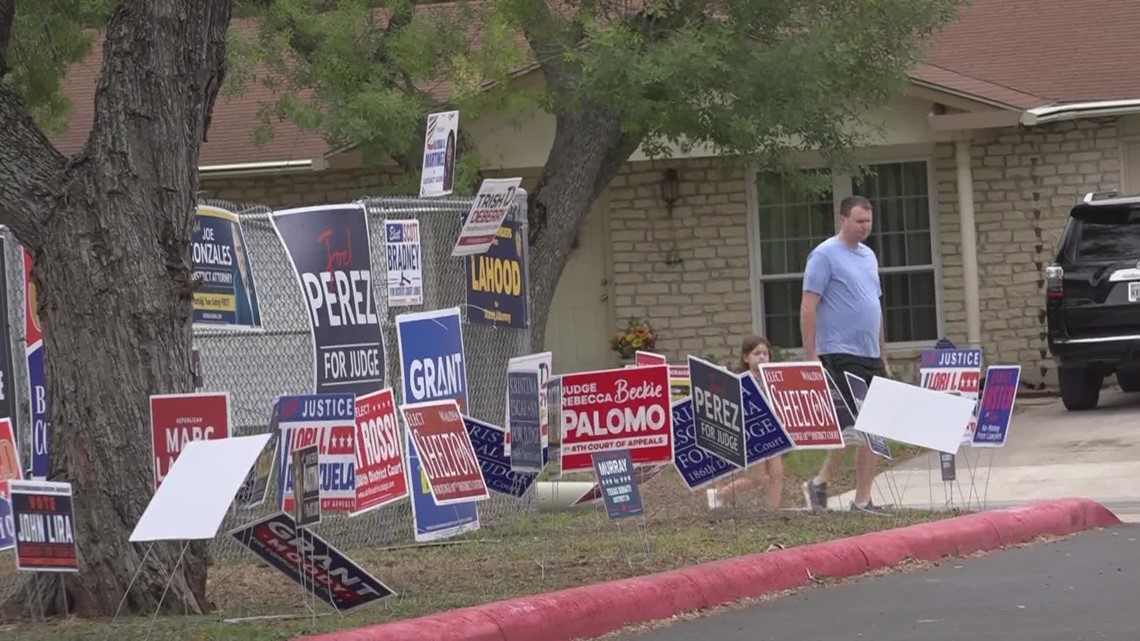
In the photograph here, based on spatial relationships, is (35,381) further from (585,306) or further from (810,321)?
(585,306)

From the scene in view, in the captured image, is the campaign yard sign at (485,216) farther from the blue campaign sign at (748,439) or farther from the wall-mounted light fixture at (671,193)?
the wall-mounted light fixture at (671,193)

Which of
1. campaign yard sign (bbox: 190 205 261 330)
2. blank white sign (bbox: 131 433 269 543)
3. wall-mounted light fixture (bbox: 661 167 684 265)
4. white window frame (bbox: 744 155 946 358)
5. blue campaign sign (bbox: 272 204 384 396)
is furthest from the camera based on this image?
wall-mounted light fixture (bbox: 661 167 684 265)

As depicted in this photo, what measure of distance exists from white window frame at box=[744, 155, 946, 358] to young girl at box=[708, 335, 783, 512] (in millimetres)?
7440

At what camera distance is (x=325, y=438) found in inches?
312

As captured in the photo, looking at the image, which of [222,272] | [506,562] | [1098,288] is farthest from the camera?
[1098,288]

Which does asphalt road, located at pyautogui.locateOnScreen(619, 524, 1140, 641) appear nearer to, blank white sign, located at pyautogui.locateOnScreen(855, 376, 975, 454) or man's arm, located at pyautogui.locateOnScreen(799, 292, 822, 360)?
blank white sign, located at pyautogui.locateOnScreen(855, 376, 975, 454)

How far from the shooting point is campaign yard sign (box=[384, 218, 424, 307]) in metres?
10.6

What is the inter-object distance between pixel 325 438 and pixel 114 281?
1111 mm

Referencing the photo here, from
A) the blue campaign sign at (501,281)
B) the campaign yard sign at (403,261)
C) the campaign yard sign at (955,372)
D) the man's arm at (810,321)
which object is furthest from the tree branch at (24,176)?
the campaign yard sign at (955,372)

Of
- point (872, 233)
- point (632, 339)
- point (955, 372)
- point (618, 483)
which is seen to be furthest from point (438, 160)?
point (872, 233)

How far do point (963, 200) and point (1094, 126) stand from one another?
1.58 metres

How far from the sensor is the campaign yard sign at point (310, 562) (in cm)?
717

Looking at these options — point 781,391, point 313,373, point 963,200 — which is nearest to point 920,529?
point 781,391

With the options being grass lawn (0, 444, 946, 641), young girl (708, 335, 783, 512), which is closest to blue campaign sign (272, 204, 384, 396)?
grass lawn (0, 444, 946, 641)
